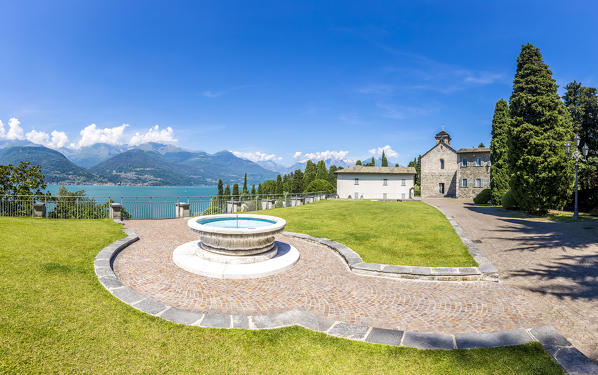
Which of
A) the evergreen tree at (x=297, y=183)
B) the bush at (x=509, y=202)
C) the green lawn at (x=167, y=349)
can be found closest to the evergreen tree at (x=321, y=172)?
the evergreen tree at (x=297, y=183)

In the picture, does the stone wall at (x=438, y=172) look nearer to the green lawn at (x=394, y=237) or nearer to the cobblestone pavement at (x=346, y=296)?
the green lawn at (x=394, y=237)

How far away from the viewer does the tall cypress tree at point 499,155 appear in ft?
86.0

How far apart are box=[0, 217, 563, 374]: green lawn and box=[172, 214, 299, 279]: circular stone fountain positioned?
255 cm

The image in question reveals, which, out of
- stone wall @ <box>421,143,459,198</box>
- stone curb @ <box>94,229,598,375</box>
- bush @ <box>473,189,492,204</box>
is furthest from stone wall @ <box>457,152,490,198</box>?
stone curb @ <box>94,229,598,375</box>

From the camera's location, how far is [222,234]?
24.0ft

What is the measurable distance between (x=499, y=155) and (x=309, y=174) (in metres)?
30.9

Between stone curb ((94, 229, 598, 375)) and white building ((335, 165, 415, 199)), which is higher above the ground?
white building ((335, 165, 415, 199))

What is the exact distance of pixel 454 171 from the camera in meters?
40.1

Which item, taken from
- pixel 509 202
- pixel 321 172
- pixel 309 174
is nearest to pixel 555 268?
pixel 509 202

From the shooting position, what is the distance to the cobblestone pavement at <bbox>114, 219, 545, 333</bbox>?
4668 millimetres

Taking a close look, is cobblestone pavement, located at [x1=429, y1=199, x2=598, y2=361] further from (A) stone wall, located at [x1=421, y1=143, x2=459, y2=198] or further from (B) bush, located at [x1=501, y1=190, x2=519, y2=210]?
(A) stone wall, located at [x1=421, y1=143, x2=459, y2=198]

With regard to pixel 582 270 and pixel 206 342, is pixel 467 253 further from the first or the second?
pixel 206 342

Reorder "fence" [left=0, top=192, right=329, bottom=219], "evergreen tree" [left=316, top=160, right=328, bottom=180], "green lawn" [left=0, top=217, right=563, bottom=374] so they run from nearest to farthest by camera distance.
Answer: "green lawn" [left=0, top=217, right=563, bottom=374], "fence" [left=0, top=192, right=329, bottom=219], "evergreen tree" [left=316, top=160, right=328, bottom=180]

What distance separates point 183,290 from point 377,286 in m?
4.39
